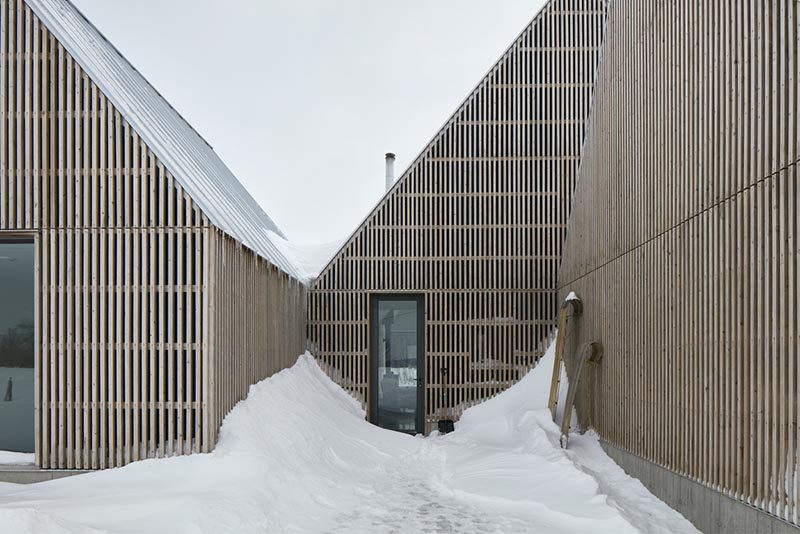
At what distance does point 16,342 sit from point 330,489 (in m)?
4.36

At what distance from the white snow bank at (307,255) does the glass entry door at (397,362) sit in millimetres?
1824

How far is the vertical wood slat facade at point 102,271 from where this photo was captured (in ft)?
22.7

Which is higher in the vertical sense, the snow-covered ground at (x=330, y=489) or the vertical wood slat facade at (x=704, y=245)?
the vertical wood slat facade at (x=704, y=245)

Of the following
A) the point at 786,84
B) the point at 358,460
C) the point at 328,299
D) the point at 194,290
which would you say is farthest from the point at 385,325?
the point at 786,84

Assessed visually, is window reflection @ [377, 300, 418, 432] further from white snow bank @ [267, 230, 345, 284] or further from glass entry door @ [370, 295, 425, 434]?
white snow bank @ [267, 230, 345, 284]

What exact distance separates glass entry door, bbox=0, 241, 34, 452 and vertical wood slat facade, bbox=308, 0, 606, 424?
19.1ft

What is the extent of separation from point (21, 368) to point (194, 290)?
8.26 feet

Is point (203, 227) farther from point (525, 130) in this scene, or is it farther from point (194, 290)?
point (525, 130)

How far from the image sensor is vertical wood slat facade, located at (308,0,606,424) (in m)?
12.4

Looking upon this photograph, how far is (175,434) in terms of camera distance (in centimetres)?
689

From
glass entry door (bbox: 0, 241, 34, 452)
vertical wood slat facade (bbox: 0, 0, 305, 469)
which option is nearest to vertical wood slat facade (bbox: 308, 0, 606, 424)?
vertical wood slat facade (bbox: 0, 0, 305, 469)

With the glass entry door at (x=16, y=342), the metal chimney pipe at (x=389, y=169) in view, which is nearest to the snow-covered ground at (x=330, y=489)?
the glass entry door at (x=16, y=342)

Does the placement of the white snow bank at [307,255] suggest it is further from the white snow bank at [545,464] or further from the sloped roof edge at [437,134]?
the white snow bank at [545,464]

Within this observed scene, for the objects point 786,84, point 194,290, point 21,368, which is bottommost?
point 21,368
